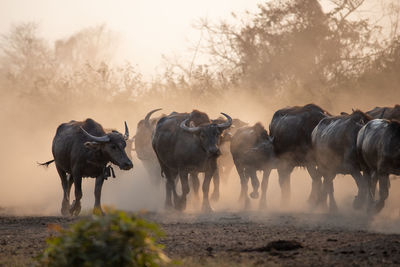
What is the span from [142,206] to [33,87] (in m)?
28.1

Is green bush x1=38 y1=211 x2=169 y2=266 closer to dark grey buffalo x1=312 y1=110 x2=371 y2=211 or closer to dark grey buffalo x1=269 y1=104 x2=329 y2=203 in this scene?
dark grey buffalo x1=312 y1=110 x2=371 y2=211

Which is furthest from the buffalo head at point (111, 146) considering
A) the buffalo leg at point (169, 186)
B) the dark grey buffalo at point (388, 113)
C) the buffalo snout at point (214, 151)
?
the dark grey buffalo at point (388, 113)

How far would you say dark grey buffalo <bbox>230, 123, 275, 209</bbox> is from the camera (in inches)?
762

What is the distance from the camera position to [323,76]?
111 ft

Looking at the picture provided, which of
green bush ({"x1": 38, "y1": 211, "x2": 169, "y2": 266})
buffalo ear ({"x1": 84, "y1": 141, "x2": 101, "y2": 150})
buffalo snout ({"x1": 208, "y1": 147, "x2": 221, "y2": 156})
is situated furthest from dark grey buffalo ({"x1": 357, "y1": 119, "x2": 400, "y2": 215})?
green bush ({"x1": 38, "y1": 211, "x2": 169, "y2": 266})

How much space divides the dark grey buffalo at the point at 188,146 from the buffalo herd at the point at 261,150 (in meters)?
0.02

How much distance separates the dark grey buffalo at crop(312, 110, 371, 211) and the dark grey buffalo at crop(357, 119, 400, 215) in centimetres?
77

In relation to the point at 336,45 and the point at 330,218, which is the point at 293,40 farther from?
the point at 330,218

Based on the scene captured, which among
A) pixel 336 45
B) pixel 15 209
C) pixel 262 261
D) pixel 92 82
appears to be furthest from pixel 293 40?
pixel 262 261

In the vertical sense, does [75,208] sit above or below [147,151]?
below

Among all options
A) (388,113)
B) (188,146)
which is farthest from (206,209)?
(388,113)

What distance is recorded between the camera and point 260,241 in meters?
11.0

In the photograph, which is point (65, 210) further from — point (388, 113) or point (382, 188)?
point (388, 113)

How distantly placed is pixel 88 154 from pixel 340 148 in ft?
17.4
